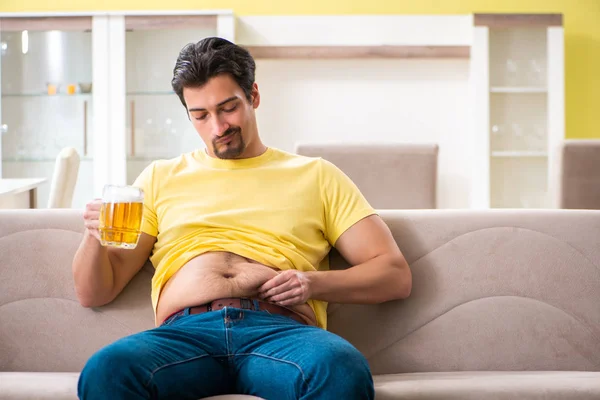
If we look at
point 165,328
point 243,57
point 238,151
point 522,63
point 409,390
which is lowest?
point 409,390

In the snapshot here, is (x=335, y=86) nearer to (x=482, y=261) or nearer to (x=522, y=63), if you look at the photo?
(x=522, y=63)

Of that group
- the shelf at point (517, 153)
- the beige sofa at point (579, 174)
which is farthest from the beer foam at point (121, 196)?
the shelf at point (517, 153)

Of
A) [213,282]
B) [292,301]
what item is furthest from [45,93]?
[292,301]

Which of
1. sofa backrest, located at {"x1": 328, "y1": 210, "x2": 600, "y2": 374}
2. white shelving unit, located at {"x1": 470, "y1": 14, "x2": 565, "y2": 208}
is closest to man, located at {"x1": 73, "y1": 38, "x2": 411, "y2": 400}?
sofa backrest, located at {"x1": 328, "y1": 210, "x2": 600, "y2": 374}

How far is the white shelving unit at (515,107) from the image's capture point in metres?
4.92

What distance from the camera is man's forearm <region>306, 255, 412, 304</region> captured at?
5.80ft

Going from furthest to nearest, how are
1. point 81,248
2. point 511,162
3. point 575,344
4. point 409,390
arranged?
point 511,162, point 575,344, point 81,248, point 409,390

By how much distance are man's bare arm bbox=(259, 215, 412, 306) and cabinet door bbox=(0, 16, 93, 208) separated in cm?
342

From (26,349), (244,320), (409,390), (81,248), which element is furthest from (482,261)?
(26,349)

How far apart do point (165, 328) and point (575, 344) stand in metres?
0.99

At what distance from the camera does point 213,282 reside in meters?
1.73

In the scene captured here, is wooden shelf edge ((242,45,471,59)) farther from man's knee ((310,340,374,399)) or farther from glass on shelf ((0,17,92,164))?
man's knee ((310,340,374,399))

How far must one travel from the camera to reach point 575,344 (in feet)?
6.35

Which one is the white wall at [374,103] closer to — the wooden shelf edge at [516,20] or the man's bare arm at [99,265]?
the wooden shelf edge at [516,20]
